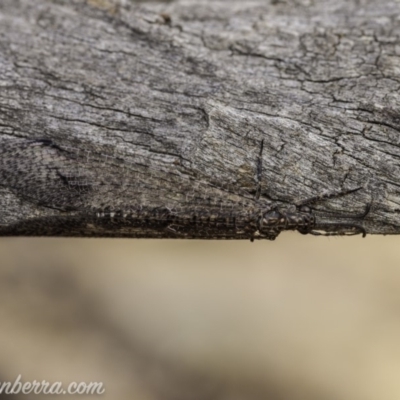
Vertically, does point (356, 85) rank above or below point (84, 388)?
above

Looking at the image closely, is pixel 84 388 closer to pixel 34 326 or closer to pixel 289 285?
pixel 34 326

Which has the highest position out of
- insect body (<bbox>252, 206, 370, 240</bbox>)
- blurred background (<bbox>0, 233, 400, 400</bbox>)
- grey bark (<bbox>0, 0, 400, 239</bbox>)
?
grey bark (<bbox>0, 0, 400, 239</bbox>)

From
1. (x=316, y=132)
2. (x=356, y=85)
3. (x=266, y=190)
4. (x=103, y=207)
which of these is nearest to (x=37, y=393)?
(x=103, y=207)

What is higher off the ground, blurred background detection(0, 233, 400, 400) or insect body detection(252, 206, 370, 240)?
insect body detection(252, 206, 370, 240)

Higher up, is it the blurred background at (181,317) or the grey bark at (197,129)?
the grey bark at (197,129)

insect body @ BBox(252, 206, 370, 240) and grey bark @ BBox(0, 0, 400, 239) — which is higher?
grey bark @ BBox(0, 0, 400, 239)

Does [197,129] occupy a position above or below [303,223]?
above

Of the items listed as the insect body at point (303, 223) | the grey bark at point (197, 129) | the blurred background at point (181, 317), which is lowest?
the blurred background at point (181, 317)

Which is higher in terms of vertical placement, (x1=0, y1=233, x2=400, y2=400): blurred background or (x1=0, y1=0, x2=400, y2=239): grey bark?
(x1=0, y1=0, x2=400, y2=239): grey bark
